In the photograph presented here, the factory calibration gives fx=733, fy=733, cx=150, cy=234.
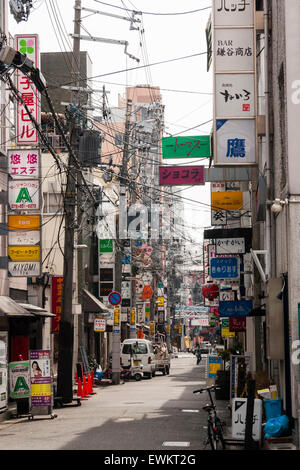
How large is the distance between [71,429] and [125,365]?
24.8 meters

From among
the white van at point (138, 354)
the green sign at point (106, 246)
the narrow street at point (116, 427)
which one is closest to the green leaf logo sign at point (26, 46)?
the narrow street at point (116, 427)

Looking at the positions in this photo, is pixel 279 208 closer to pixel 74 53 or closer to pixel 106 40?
pixel 74 53

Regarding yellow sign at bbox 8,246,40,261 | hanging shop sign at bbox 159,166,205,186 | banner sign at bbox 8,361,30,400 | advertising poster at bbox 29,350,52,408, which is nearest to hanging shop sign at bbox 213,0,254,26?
hanging shop sign at bbox 159,166,205,186

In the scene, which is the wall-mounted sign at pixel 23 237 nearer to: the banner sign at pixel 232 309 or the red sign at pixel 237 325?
the banner sign at pixel 232 309

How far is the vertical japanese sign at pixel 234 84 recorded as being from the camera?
680 inches

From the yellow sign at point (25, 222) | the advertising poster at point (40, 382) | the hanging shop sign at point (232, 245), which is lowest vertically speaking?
the advertising poster at point (40, 382)

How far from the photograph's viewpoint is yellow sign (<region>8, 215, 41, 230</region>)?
2392cm

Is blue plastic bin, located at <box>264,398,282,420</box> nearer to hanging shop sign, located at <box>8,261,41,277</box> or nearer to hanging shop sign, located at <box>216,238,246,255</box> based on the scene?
hanging shop sign, located at <box>216,238,246,255</box>

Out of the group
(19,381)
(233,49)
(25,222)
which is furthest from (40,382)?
(233,49)

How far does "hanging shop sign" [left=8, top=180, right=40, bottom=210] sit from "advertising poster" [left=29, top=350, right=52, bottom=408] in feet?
17.1

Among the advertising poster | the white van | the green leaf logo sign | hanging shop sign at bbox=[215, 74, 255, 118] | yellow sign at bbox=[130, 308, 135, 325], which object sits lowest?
the white van

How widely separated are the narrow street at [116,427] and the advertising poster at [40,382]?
510 millimetres

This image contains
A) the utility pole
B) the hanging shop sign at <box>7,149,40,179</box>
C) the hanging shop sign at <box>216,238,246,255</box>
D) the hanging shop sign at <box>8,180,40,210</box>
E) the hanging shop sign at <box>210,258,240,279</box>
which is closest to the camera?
the hanging shop sign at <box>8,180,40,210</box>

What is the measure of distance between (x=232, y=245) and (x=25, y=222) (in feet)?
23.2
